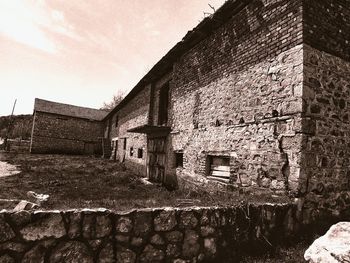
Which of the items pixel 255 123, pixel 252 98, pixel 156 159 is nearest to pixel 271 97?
pixel 252 98

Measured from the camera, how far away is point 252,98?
5.86 meters

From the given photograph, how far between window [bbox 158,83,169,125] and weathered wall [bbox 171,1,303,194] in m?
2.91

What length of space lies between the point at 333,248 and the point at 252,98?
12.1 feet

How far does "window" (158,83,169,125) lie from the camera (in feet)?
37.1

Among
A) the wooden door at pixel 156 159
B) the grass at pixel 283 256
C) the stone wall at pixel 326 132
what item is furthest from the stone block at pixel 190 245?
the wooden door at pixel 156 159

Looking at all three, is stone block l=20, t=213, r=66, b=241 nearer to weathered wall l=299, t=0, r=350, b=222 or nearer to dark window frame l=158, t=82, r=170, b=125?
weathered wall l=299, t=0, r=350, b=222

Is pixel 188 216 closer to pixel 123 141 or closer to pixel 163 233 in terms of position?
pixel 163 233

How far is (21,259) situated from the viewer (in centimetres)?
280

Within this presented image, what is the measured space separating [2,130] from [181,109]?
33156mm

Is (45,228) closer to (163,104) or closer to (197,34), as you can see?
(197,34)

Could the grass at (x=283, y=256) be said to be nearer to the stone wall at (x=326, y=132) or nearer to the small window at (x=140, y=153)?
the stone wall at (x=326, y=132)

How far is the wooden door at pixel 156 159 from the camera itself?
404 inches

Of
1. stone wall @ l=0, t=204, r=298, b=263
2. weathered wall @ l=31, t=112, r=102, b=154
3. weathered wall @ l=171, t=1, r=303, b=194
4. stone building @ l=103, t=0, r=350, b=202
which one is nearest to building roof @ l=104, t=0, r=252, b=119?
stone building @ l=103, t=0, r=350, b=202

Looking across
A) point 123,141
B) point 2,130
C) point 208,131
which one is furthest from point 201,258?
point 2,130
